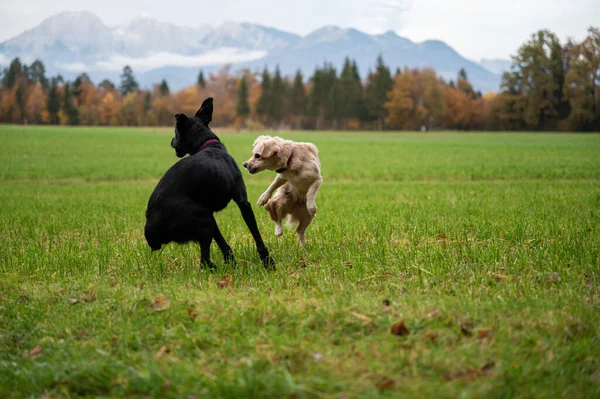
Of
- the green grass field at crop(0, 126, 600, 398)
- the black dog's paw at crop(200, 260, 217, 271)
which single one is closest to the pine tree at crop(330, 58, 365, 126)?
the green grass field at crop(0, 126, 600, 398)

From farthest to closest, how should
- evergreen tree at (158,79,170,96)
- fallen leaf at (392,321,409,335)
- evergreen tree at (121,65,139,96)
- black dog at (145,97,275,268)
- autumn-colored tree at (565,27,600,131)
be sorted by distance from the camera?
evergreen tree at (121,65,139,96) → evergreen tree at (158,79,170,96) → autumn-colored tree at (565,27,600,131) → black dog at (145,97,275,268) → fallen leaf at (392,321,409,335)

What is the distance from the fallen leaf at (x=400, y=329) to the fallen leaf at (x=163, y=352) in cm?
181

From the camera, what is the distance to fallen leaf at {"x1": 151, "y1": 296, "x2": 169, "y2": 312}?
494cm

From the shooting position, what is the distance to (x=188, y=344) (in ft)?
13.8

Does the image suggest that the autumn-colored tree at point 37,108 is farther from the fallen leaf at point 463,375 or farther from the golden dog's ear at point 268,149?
the fallen leaf at point 463,375

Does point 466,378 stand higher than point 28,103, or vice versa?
point 28,103

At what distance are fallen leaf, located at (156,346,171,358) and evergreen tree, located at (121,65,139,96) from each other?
174144 millimetres

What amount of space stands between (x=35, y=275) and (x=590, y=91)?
89.2 m

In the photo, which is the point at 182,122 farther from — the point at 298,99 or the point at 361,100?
the point at 298,99

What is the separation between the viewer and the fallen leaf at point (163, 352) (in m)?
4.11

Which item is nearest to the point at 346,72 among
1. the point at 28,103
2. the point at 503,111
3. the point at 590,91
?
the point at 503,111

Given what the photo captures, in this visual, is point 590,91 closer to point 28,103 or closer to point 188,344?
point 188,344

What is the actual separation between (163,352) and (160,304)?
95cm

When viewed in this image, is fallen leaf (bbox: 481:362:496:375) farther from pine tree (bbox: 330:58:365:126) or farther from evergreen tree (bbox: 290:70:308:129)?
evergreen tree (bbox: 290:70:308:129)
